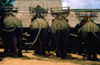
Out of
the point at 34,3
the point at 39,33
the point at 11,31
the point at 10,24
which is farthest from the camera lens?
the point at 34,3

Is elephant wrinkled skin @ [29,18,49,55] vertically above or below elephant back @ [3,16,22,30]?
below

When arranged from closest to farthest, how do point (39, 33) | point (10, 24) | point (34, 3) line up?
point (10, 24)
point (39, 33)
point (34, 3)

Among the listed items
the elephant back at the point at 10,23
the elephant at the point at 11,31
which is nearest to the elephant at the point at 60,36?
the elephant at the point at 11,31

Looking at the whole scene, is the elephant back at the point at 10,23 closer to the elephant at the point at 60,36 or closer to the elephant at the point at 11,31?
the elephant at the point at 11,31

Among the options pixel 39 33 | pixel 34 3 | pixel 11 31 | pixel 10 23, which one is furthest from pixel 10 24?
pixel 34 3

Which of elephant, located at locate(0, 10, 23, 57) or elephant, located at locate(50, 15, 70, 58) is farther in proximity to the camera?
elephant, located at locate(50, 15, 70, 58)

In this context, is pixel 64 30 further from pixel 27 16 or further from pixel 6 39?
pixel 27 16

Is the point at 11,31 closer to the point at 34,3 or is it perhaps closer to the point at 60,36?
the point at 60,36

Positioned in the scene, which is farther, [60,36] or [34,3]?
[34,3]

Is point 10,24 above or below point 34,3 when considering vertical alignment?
below

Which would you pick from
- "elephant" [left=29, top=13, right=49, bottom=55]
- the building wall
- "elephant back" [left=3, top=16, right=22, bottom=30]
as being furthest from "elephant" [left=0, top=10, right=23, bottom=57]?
the building wall

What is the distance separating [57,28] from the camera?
9430 millimetres

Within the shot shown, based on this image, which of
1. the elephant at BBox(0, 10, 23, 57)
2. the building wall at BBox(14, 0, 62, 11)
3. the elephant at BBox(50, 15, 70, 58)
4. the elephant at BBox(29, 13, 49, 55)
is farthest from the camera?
the building wall at BBox(14, 0, 62, 11)

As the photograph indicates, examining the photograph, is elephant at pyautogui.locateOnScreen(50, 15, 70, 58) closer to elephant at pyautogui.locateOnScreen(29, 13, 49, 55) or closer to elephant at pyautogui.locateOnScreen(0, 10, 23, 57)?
elephant at pyautogui.locateOnScreen(29, 13, 49, 55)
